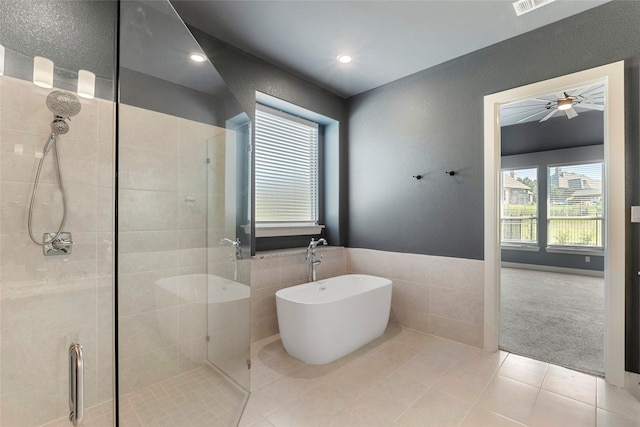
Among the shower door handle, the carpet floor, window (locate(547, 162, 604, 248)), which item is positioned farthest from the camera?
window (locate(547, 162, 604, 248))

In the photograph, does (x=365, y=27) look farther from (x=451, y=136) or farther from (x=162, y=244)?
(x=162, y=244)

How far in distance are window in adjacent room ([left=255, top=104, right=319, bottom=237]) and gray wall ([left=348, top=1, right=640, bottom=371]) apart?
0.52 meters

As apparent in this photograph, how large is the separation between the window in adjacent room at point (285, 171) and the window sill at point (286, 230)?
0.04 ft

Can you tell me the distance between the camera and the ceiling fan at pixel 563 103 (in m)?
3.11

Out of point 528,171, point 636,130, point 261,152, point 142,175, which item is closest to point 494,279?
point 636,130

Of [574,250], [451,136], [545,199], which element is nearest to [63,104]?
[451,136]

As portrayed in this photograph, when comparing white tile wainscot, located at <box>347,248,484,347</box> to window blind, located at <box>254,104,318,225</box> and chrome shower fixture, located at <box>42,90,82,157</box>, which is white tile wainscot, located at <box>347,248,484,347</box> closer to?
window blind, located at <box>254,104,318,225</box>

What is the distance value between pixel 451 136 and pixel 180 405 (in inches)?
115

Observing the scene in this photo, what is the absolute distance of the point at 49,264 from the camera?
1.48 meters

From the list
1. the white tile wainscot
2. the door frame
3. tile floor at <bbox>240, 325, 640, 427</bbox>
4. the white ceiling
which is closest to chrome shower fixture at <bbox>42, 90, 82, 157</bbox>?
the white ceiling

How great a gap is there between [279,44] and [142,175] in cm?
165

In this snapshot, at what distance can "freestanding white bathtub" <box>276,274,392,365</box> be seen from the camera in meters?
2.11

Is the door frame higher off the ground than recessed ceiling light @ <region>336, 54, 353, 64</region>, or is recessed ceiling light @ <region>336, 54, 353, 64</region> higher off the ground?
recessed ceiling light @ <region>336, 54, 353, 64</region>

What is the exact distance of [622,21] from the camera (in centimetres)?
192
